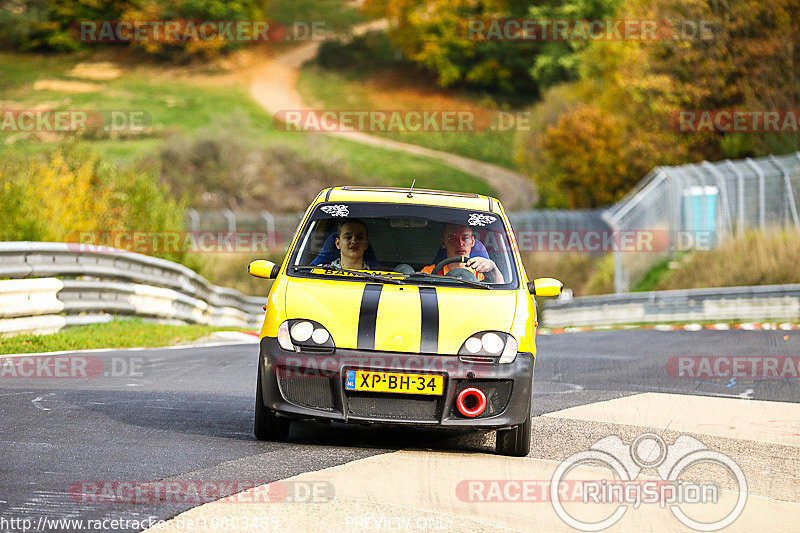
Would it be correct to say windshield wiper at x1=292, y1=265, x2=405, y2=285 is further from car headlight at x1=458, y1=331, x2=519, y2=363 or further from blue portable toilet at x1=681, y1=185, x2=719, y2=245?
blue portable toilet at x1=681, y1=185, x2=719, y2=245

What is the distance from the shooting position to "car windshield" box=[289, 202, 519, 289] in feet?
28.6

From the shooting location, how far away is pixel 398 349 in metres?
7.65

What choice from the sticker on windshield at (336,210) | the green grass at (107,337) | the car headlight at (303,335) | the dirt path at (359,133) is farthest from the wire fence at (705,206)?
the dirt path at (359,133)

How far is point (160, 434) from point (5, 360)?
4690 millimetres

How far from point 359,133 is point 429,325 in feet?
273

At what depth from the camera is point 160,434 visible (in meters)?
8.07

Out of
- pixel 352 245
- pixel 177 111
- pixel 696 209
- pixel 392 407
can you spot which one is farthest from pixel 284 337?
pixel 177 111

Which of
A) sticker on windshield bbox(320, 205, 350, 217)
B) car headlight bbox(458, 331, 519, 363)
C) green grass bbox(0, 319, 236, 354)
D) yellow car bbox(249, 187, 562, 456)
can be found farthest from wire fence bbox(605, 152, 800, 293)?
car headlight bbox(458, 331, 519, 363)

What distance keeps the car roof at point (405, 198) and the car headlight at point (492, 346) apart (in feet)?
5.09

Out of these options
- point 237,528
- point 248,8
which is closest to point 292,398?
point 237,528

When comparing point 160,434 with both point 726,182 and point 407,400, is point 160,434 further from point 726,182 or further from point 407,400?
point 726,182

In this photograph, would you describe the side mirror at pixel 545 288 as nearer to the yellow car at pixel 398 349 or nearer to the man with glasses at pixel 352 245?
the yellow car at pixel 398 349

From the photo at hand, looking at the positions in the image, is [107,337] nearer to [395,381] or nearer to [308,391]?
[308,391]

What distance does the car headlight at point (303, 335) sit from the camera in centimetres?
769
